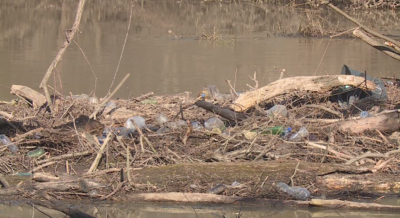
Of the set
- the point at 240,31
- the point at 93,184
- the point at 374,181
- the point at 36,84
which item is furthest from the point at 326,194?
the point at 240,31

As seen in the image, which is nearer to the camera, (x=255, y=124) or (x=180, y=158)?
(x=180, y=158)

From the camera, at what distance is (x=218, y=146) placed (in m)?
6.03

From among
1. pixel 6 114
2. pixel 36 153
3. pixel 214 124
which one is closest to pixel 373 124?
pixel 214 124

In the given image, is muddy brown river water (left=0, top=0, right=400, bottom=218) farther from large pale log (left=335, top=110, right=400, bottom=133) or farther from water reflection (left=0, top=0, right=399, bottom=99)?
large pale log (left=335, top=110, right=400, bottom=133)

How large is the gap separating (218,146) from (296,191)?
116 cm

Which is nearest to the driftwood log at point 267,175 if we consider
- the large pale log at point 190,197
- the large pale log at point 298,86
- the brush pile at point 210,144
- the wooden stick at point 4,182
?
the brush pile at point 210,144

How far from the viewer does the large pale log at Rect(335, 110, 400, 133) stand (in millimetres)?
6332

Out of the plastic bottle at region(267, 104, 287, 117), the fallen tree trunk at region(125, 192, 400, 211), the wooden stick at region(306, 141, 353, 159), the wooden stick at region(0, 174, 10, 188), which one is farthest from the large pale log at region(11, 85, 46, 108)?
the wooden stick at region(306, 141, 353, 159)

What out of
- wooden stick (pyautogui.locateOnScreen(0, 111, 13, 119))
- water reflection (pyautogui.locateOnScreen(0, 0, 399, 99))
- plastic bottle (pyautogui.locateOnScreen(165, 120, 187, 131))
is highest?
plastic bottle (pyautogui.locateOnScreen(165, 120, 187, 131))

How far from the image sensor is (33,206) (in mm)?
4734

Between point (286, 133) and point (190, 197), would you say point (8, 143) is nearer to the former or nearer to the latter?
point (190, 197)

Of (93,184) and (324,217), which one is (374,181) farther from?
(93,184)

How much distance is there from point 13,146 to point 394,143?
12.3 ft

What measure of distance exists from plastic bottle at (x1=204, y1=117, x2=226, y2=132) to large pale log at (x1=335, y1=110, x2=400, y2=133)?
1.25 metres
